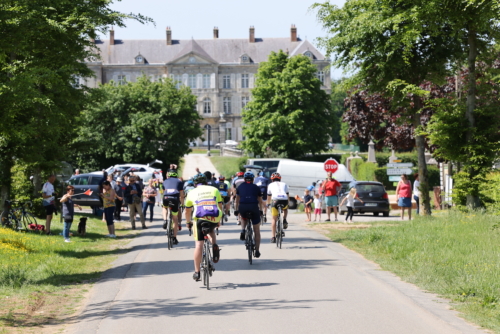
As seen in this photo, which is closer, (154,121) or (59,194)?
(59,194)

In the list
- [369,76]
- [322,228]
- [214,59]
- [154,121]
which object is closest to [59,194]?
[322,228]

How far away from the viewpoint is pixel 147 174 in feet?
162

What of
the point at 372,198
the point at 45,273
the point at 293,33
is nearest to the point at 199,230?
the point at 45,273

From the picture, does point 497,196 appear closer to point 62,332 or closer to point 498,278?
point 498,278

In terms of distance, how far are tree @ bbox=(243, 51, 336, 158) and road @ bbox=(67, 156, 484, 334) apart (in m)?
55.4

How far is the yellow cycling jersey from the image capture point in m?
11.8

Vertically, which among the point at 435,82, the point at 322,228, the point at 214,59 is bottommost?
the point at 322,228

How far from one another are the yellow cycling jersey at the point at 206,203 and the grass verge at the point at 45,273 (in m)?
2.20

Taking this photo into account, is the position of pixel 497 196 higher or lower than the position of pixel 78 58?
lower

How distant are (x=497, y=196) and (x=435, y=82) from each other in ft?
24.0

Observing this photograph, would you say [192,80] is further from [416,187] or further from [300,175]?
[416,187]

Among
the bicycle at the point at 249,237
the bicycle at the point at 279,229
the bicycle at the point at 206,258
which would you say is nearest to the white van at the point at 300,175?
the bicycle at the point at 279,229

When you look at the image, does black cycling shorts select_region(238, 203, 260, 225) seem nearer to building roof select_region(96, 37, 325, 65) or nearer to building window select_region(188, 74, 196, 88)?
building roof select_region(96, 37, 325, 65)

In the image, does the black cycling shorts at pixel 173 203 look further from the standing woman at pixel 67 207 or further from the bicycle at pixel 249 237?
the bicycle at pixel 249 237
